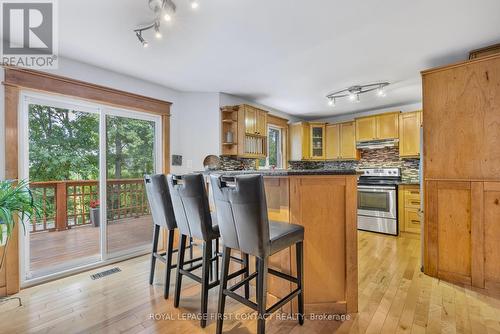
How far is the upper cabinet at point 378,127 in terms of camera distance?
443 cm

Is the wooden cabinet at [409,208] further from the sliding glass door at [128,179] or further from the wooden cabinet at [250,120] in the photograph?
the sliding glass door at [128,179]

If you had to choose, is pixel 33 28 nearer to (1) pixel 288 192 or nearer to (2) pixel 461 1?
(1) pixel 288 192

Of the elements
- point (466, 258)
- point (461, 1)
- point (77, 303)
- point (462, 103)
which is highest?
point (461, 1)

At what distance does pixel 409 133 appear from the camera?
4.29 m

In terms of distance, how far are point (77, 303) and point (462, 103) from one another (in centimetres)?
407

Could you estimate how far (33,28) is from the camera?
2049 mm

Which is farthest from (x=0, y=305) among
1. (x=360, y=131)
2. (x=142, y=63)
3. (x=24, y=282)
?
(x=360, y=131)

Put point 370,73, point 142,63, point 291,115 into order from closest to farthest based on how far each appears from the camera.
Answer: point 142,63 < point 370,73 < point 291,115

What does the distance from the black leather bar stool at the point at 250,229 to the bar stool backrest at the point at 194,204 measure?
21 cm

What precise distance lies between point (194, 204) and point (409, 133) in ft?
13.8

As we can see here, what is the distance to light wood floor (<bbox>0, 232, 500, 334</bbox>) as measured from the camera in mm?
1748

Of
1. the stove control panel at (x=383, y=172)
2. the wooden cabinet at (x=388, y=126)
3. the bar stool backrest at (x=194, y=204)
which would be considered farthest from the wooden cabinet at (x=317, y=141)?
the bar stool backrest at (x=194, y=204)

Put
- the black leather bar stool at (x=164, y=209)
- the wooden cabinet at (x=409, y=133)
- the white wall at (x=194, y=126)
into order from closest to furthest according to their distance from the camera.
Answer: the black leather bar stool at (x=164, y=209) → the white wall at (x=194, y=126) → the wooden cabinet at (x=409, y=133)

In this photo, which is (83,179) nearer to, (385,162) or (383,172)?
(383,172)
